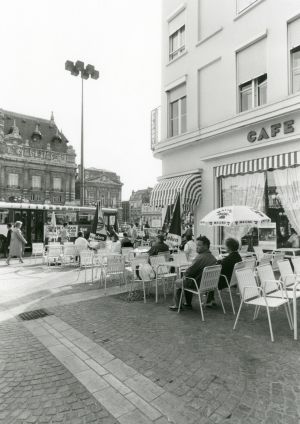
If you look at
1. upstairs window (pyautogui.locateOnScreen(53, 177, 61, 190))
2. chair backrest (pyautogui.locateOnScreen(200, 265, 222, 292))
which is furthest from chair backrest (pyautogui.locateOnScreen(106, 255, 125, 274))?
upstairs window (pyautogui.locateOnScreen(53, 177, 61, 190))

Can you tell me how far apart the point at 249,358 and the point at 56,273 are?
28.8ft

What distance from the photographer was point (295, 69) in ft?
31.6

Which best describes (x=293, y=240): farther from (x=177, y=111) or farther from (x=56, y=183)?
(x=56, y=183)

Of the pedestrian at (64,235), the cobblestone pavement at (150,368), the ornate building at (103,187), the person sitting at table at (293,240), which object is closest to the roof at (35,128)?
the ornate building at (103,187)

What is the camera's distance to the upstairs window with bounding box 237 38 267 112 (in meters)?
10.6

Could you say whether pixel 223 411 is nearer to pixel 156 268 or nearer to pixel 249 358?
pixel 249 358

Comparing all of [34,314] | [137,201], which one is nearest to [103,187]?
[137,201]

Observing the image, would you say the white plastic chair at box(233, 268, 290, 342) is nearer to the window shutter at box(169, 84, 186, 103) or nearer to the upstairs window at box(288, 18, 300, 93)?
the upstairs window at box(288, 18, 300, 93)

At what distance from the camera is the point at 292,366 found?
Result: 389 cm

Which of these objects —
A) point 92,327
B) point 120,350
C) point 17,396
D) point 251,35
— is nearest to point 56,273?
point 92,327

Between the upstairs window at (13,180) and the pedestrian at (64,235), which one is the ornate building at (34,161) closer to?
the upstairs window at (13,180)

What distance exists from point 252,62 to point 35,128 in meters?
68.8

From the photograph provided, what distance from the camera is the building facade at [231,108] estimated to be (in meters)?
9.71

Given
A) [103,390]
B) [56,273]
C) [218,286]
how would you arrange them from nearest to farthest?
[103,390], [218,286], [56,273]
